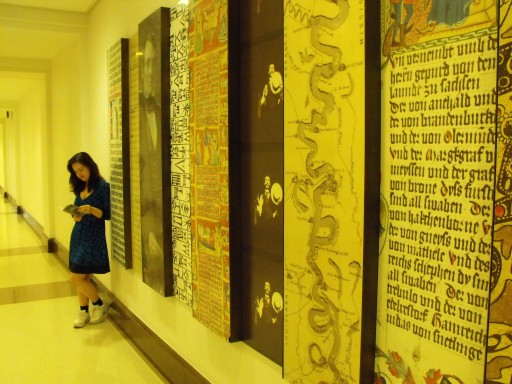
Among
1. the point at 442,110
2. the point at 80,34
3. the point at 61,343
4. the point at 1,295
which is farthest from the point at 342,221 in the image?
the point at 1,295

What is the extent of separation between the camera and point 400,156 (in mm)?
1399

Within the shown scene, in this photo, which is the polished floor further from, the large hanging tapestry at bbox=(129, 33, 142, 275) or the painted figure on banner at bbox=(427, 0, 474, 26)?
the painted figure on banner at bbox=(427, 0, 474, 26)

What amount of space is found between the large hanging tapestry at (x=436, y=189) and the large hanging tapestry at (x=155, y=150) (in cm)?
185

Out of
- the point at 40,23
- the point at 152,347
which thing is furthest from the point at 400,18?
the point at 40,23

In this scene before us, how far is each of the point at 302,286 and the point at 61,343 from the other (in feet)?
9.90

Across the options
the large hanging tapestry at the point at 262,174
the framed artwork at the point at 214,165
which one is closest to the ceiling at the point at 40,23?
the framed artwork at the point at 214,165

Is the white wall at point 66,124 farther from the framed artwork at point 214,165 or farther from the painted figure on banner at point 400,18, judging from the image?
the painted figure on banner at point 400,18

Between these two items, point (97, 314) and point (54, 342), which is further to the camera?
point (97, 314)

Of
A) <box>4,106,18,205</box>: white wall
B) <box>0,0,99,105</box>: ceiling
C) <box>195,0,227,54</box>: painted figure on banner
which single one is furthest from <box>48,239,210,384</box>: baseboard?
<box>4,106,18,205</box>: white wall

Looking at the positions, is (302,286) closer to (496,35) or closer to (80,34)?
Result: (496,35)

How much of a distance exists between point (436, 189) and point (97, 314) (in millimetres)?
3911

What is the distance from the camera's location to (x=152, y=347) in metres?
3.49

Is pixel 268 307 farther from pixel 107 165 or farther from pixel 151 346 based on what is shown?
pixel 107 165

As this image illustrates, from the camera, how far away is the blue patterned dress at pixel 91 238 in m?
4.21
